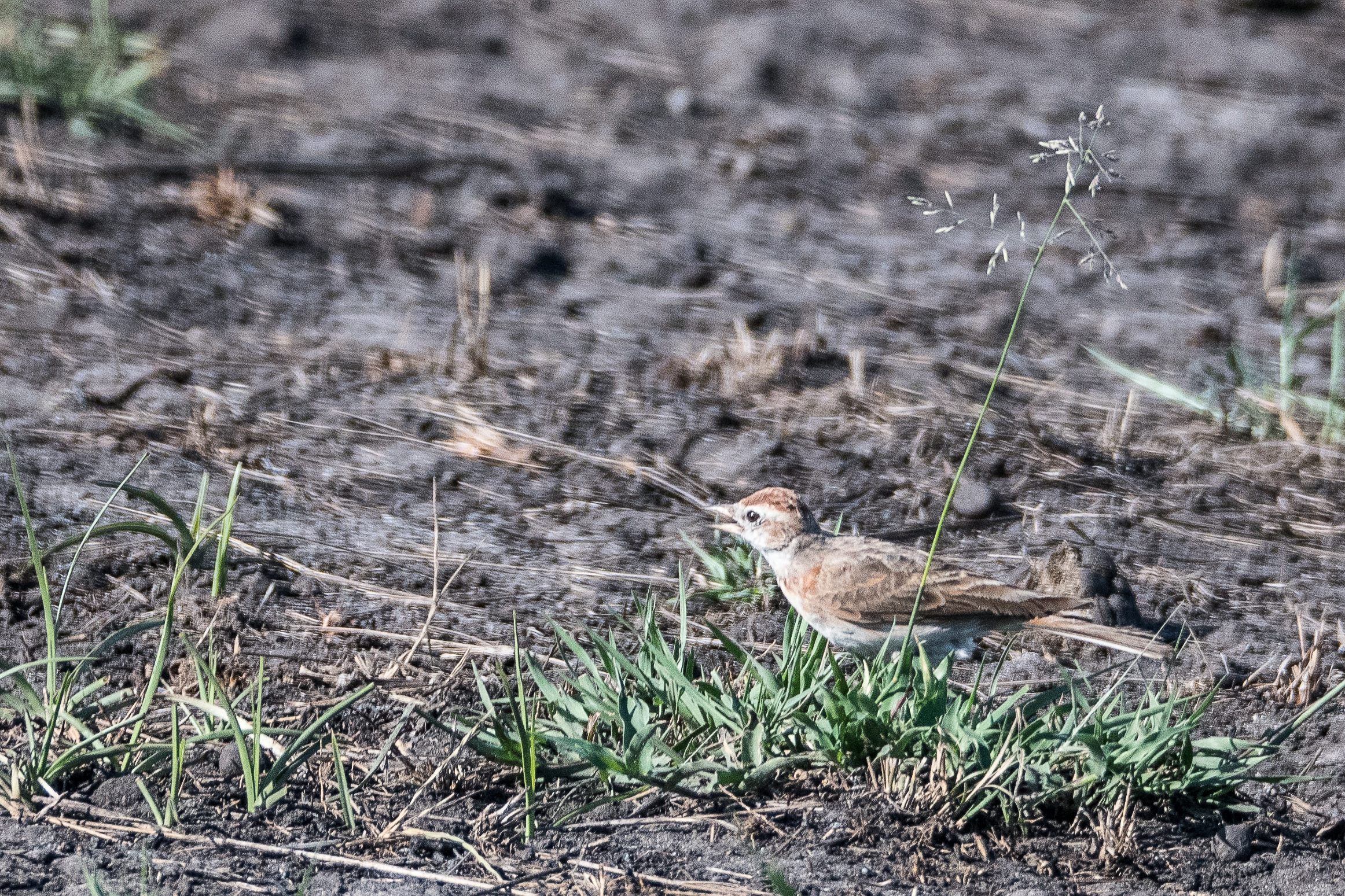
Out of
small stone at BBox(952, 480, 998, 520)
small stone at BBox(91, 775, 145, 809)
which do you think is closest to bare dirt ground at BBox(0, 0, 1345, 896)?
small stone at BBox(91, 775, 145, 809)

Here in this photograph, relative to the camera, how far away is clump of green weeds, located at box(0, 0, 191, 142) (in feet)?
23.9

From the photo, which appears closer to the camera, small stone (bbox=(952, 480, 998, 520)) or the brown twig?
the brown twig

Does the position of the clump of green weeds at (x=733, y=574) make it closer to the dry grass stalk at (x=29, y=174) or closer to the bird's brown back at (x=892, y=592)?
the bird's brown back at (x=892, y=592)

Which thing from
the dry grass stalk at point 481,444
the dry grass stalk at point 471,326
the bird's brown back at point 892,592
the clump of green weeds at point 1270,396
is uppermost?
the clump of green weeds at point 1270,396

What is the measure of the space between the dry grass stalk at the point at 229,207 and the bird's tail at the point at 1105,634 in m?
4.34

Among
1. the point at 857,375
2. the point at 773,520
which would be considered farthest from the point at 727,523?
the point at 857,375

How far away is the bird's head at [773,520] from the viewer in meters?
4.04

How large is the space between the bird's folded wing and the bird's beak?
1.18 feet

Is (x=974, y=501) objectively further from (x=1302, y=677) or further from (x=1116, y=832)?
(x=1116, y=832)

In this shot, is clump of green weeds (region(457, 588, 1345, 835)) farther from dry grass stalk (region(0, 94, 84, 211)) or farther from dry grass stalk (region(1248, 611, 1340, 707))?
dry grass stalk (region(0, 94, 84, 211))

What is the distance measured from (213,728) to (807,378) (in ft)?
10.2

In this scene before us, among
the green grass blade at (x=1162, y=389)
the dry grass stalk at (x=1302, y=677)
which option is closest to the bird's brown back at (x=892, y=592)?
the dry grass stalk at (x=1302, y=677)

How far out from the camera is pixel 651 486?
4895 mm

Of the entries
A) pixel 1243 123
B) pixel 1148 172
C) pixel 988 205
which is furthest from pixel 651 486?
pixel 1243 123
